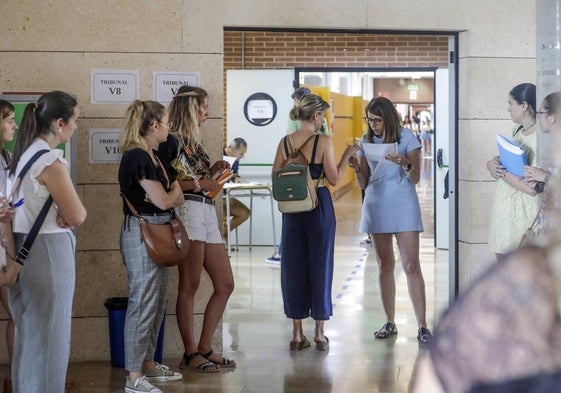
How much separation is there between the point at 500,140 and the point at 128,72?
2304 mm

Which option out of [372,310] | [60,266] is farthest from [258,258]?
[60,266]

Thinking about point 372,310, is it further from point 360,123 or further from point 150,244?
point 360,123

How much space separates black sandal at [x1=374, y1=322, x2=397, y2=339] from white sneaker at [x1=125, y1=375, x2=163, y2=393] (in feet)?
6.54

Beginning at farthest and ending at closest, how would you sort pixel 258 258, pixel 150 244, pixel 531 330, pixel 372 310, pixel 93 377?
pixel 258 258
pixel 372 310
pixel 93 377
pixel 150 244
pixel 531 330

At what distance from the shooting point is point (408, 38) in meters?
13.2

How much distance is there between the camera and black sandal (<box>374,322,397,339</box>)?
6656 millimetres

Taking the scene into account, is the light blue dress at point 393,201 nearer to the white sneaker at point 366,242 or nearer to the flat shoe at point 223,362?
the flat shoe at point 223,362

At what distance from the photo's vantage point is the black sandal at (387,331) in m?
6.66

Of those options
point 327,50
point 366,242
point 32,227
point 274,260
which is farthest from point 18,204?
point 327,50

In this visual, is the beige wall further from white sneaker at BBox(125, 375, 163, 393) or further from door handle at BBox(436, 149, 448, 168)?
door handle at BBox(436, 149, 448, 168)

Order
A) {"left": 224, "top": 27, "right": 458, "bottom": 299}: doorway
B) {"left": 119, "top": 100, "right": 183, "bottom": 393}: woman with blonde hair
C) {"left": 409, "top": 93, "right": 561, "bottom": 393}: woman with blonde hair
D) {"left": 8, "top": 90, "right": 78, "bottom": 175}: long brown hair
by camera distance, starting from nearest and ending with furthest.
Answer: {"left": 409, "top": 93, "right": 561, "bottom": 393}: woman with blonde hair, {"left": 8, "top": 90, "right": 78, "bottom": 175}: long brown hair, {"left": 119, "top": 100, "right": 183, "bottom": 393}: woman with blonde hair, {"left": 224, "top": 27, "right": 458, "bottom": 299}: doorway

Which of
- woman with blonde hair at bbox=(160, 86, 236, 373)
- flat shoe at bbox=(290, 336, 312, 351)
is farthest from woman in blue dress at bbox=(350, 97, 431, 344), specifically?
woman with blonde hair at bbox=(160, 86, 236, 373)

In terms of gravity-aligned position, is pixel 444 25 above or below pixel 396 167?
above

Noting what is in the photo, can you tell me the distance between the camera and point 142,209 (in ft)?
16.8
